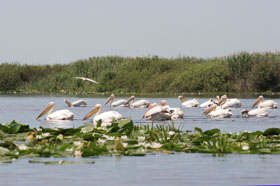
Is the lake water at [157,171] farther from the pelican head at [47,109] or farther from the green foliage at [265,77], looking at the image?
the green foliage at [265,77]

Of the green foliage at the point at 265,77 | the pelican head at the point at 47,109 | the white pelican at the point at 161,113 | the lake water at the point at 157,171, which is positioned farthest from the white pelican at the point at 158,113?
the green foliage at the point at 265,77

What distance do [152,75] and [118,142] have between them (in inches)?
1443

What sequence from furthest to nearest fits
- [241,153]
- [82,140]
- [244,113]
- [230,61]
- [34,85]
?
[34,85] → [230,61] → [244,113] → [82,140] → [241,153]

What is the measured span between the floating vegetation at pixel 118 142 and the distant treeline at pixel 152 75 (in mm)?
30764

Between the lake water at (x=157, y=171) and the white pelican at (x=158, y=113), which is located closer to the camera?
the lake water at (x=157, y=171)

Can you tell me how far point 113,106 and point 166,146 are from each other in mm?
17929

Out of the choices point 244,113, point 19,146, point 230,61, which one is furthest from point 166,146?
point 230,61

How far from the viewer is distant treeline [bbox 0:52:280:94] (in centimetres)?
4228

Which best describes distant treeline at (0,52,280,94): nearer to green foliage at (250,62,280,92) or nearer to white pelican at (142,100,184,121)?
green foliage at (250,62,280,92)

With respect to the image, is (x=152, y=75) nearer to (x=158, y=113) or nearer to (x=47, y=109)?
(x=47, y=109)

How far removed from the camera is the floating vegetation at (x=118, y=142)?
30.2 feet

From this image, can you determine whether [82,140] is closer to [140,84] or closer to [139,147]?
[139,147]

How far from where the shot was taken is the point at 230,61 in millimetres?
42844

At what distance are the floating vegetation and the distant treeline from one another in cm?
3076
